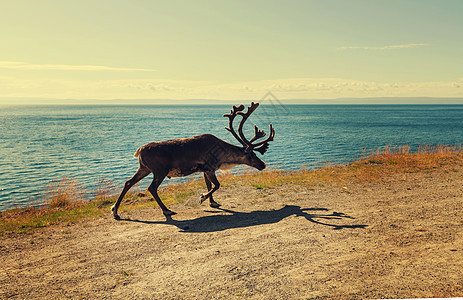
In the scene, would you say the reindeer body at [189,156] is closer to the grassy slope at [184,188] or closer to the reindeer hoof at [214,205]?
the reindeer hoof at [214,205]

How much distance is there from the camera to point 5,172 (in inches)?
1195

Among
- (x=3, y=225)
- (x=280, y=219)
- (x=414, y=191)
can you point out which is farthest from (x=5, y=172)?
(x=414, y=191)

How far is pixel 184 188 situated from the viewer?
15969 mm

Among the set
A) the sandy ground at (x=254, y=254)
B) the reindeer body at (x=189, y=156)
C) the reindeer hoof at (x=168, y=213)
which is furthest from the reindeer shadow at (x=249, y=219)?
the reindeer body at (x=189, y=156)

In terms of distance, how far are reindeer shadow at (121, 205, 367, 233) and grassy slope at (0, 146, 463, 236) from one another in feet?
9.34

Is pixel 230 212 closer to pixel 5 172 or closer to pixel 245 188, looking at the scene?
pixel 245 188

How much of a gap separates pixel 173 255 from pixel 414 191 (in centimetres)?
1041

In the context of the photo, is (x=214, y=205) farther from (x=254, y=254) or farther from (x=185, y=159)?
(x=254, y=254)

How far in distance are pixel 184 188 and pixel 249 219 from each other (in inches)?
256

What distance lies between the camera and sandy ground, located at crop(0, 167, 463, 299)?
5.79 m

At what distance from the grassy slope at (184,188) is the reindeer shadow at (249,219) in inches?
112

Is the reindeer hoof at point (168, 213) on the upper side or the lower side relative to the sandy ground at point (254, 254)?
lower

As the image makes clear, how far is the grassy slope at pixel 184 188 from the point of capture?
36.4 feet

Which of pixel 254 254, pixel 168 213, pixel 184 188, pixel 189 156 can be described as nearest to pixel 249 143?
pixel 189 156
